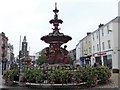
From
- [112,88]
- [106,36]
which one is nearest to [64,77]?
[112,88]

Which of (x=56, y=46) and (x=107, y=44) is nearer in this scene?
(x=56, y=46)

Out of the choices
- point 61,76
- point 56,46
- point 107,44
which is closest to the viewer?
point 61,76

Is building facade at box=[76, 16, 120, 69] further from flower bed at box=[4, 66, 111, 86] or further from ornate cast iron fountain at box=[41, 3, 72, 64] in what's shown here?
flower bed at box=[4, 66, 111, 86]

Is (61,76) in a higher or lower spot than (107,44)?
lower

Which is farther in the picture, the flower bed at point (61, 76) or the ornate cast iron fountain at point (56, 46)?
the ornate cast iron fountain at point (56, 46)

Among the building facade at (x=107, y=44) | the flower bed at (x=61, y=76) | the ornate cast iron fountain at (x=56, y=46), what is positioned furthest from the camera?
the building facade at (x=107, y=44)

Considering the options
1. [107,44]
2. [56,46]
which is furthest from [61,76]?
[107,44]

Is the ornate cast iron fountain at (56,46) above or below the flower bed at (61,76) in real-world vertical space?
above

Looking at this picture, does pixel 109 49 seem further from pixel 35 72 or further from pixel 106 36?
pixel 35 72

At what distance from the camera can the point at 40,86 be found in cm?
1412

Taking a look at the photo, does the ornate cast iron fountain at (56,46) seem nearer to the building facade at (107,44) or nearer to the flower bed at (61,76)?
the flower bed at (61,76)

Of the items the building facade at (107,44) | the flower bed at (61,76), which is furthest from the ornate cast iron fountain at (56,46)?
the building facade at (107,44)

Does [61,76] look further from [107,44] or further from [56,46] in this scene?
[107,44]

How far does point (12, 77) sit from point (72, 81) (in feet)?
12.3
